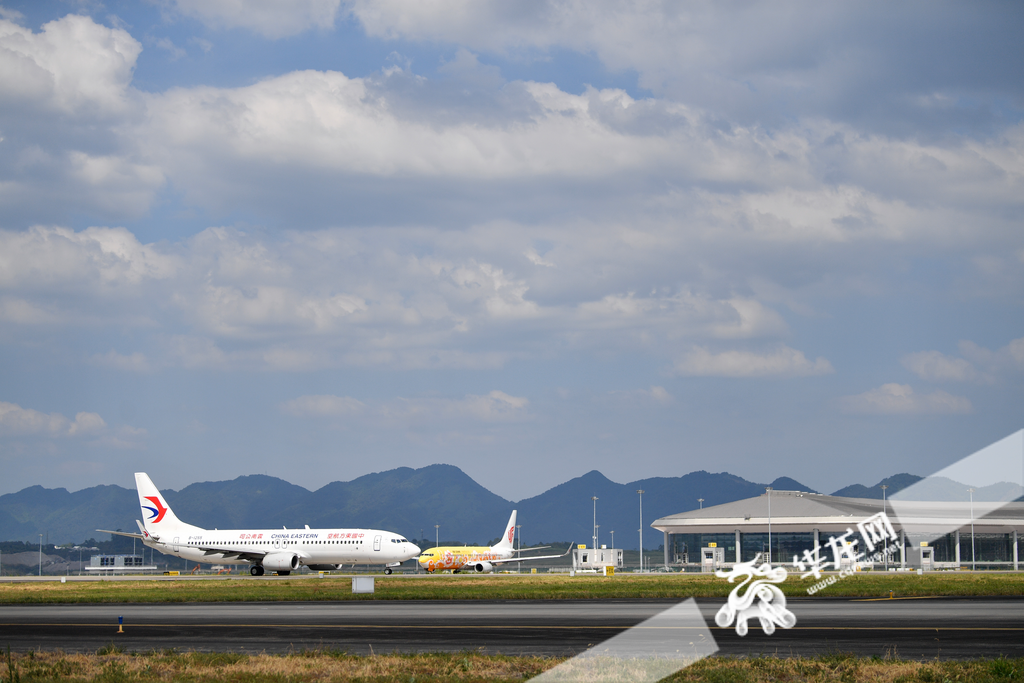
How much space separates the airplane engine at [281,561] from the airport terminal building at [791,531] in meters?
42.0

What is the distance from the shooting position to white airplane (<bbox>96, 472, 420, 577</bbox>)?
79562 millimetres

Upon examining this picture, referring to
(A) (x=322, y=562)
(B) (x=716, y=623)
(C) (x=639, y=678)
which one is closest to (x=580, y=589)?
(B) (x=716, y=623)

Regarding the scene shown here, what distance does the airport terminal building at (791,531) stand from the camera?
334 ft

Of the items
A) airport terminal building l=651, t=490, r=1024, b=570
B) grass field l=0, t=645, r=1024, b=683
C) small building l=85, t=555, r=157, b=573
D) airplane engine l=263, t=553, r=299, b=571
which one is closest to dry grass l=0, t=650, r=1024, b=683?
grass field l=0, t=645, r=1024, b=683

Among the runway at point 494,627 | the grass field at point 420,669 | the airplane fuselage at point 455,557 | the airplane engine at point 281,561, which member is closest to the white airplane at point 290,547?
the airplane engine at point 281,561

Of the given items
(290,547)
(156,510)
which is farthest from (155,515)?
(290,547)

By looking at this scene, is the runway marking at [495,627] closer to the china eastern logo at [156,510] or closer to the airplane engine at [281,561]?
the airplane engine at [281,561]

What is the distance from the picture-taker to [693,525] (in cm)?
11756

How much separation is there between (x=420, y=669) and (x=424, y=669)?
0.29 feet

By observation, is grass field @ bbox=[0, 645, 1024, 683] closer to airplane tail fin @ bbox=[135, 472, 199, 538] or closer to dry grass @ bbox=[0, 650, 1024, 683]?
dry grass @ bbox=[0, 650, 1024, 683]

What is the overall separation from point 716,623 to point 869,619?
5.39 meters

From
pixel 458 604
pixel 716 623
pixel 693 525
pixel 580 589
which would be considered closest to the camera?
pixel 716 623

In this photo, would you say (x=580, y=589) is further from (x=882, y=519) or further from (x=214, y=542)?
(x=214, y=542)

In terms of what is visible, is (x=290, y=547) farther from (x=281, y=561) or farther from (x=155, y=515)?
(x=155, y=515)
